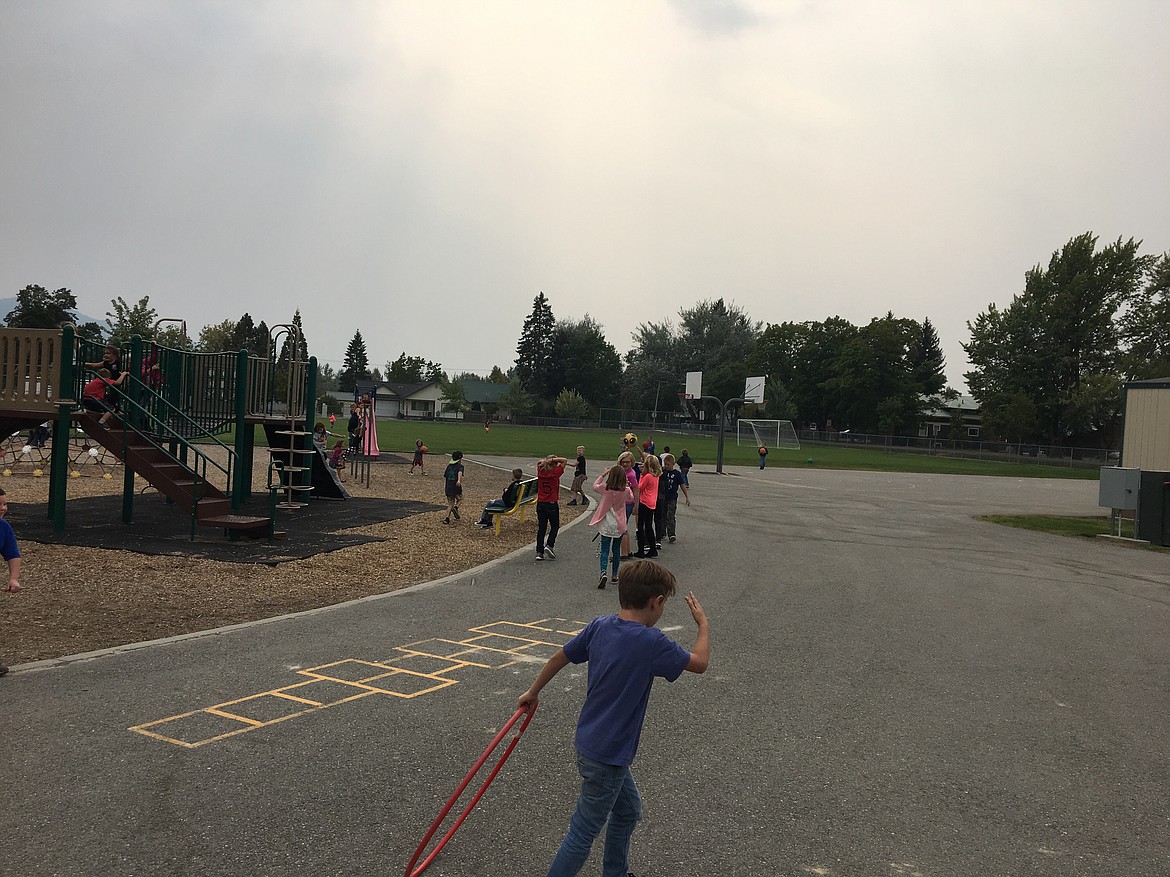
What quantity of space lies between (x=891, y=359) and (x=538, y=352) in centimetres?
5479

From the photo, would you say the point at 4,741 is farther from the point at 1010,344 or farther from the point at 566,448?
the point at 1010,344

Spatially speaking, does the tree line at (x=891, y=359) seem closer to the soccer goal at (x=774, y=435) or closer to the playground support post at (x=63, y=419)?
the soccer goal at (x=774, y=435)

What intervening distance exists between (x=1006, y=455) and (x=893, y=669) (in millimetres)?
73314

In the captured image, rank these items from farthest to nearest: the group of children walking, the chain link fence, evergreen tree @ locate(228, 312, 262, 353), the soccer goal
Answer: evergreen tree @ locate(228, 312, 262, 353) < the soccer goal < the chain link fence < the group of children walking

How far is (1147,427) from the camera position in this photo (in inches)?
912

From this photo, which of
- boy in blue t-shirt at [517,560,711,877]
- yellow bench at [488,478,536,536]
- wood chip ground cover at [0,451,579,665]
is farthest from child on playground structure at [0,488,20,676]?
yellow bench at [488,478,536,536]

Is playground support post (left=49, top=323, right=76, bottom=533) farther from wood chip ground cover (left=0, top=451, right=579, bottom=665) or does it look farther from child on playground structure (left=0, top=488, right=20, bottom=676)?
child on playground structure (left=0, top=488, right=20, bottom=676)

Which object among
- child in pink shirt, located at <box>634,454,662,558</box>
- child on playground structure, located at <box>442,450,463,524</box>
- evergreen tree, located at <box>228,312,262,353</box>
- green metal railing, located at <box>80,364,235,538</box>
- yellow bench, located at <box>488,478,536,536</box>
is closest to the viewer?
green metal railing, located at <box>80,364,235,538</box>

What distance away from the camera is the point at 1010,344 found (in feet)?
277

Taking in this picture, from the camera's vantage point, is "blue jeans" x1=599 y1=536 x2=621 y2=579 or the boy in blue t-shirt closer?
the boy in blue t-shirt

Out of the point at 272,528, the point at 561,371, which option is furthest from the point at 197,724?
the point at 561,371

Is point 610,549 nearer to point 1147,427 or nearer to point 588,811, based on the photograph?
point 588,811

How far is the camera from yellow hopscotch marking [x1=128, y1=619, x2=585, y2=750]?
5.92 m

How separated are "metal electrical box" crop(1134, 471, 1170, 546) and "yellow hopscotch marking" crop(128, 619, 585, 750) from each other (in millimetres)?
16932
